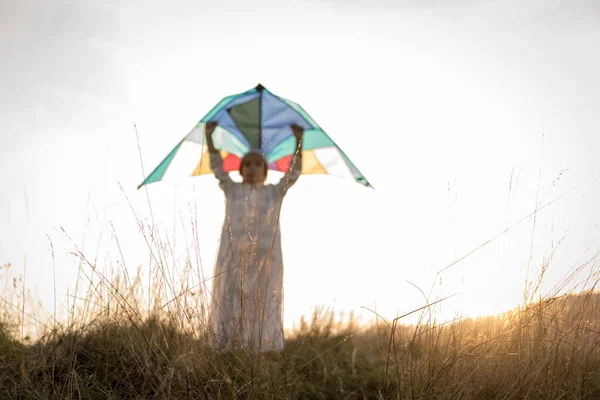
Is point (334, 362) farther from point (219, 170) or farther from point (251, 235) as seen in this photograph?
point (219, 170)

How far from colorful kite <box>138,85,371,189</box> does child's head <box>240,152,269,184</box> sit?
0.10 metres

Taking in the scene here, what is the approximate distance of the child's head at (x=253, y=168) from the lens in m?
4.22

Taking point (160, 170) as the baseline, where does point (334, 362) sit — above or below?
below

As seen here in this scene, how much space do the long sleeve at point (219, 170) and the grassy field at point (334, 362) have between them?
139 cm

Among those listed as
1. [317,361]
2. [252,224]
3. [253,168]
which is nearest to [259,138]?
[253,168]

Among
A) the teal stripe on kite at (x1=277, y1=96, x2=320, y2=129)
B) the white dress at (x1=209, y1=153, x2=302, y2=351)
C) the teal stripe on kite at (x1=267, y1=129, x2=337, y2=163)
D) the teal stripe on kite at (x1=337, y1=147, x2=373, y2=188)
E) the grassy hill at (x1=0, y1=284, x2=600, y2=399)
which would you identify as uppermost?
the teal stripe on kite at (x1=277, y1=96, x2=320, y2=129)

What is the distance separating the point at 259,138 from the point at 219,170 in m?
0.53

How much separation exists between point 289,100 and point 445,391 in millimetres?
3195

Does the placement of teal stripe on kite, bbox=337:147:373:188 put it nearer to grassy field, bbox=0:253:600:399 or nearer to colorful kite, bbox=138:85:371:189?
colorful kite, bbox=138:85:371:189

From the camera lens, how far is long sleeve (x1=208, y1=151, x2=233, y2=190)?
4125 mm

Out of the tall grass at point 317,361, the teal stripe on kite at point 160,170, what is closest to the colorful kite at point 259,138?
the teal stripe on kite at point 160,170

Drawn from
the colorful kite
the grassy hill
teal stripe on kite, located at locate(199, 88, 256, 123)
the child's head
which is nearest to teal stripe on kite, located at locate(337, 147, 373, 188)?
the colorful kite

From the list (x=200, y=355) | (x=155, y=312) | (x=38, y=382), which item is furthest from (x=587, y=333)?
(x=38, y=382)

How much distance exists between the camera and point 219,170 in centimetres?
420
